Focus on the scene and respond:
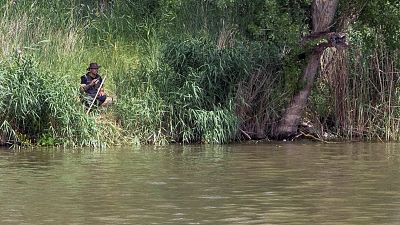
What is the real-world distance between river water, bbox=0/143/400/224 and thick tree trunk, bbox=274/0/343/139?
2.03 meters

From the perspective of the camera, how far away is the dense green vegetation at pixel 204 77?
1592 centimetres

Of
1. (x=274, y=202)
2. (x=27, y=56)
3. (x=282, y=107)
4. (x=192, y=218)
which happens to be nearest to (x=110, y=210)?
(x=192, y=218)

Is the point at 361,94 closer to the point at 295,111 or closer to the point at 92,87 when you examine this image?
the point at 295,111

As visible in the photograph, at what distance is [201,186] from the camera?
1071 cm

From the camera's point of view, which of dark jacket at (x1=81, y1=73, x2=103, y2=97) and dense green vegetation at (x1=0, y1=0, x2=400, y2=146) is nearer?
dense green vegetation at (x1=0, y1=0, x2=400, y2=146)

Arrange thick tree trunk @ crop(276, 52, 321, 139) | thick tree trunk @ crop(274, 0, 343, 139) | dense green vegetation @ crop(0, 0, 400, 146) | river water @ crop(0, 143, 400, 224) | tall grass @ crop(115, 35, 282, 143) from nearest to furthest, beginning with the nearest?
river water @ crop(0, 143, 400, 224) < dense green vegetation @ crop(0, 0, 400, 146) < tall grass @ crop(115, 35, 282, 143) < thick tree trunk @ crop(274, 0, 343, 139) < thick tree trunk @ crop(276, 52, 321, 139)

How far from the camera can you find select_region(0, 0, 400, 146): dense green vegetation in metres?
15.9

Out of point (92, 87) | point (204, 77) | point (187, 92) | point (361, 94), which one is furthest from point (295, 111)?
point (92, 87)

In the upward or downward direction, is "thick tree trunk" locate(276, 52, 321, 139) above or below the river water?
above

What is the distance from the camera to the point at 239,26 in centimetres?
1828

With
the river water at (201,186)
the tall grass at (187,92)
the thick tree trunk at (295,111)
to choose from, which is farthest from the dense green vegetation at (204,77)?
the river water at (201,186)

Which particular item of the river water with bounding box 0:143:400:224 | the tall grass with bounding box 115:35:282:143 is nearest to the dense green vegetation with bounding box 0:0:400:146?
the tall grass with bounding box 115:35:282:143

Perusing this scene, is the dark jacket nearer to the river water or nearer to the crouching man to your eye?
the crouching man

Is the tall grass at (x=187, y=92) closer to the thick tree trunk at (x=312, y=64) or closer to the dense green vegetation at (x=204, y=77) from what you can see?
the dense green vegetation at (x=204, y=77)
